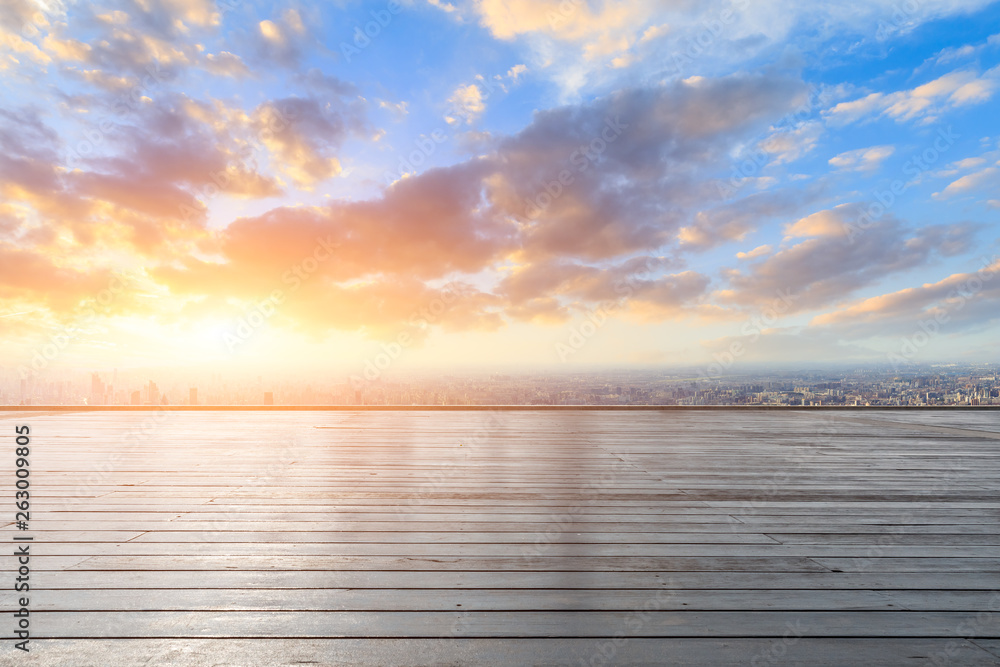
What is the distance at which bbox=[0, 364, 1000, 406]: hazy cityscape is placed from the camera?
9.65m

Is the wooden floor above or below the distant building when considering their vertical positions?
below

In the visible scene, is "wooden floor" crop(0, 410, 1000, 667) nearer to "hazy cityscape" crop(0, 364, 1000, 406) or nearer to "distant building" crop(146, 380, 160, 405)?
"distant building" crop(146, 380, 160, 405)

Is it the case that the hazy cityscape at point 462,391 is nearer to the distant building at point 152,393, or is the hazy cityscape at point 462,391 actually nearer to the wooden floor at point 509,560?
the distant building at point 152,393

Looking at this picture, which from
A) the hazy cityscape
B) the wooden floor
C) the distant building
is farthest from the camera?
the hazy cityscape

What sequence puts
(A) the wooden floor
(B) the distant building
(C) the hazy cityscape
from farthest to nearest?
(C) the hazy cityscape
(B) the distant building
(A) the wooden floor

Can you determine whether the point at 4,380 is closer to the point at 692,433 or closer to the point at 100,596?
the point at 100,596

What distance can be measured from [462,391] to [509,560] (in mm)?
9035

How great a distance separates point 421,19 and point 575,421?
756cm

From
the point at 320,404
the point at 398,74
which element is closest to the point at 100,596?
the point at 320,404

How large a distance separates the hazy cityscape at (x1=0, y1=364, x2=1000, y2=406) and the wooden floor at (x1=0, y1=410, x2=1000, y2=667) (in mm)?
5272

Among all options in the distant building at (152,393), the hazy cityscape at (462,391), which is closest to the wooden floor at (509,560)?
the distant building at (152,393)

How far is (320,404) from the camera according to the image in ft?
31.8

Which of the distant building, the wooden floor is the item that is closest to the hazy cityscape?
the distant building

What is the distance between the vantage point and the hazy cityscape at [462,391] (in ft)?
31.7
